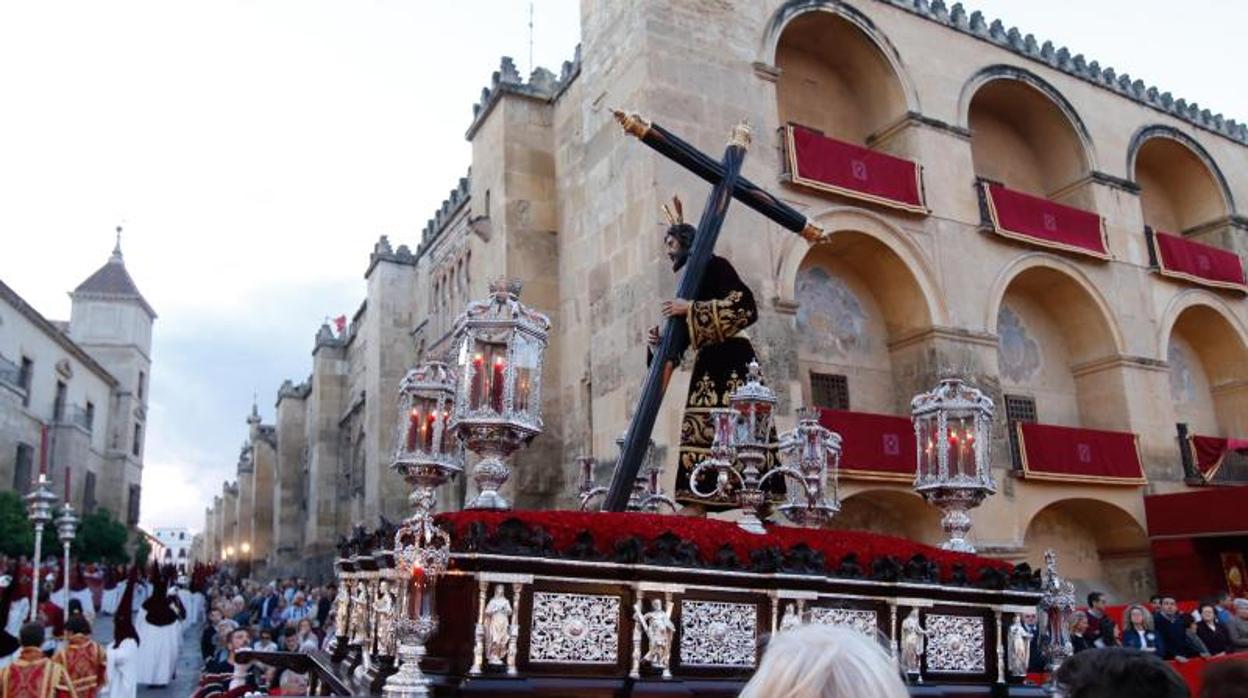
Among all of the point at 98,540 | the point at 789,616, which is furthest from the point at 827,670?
the point at 98,540

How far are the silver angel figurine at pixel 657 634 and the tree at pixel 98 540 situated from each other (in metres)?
32.2

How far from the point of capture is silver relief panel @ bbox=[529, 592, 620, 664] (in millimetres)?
4543

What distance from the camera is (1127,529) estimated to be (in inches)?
776

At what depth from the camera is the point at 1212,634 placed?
37.4ft

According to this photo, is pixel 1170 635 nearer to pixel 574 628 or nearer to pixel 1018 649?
pixel 1018 649

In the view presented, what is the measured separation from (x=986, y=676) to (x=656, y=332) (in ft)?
11.8

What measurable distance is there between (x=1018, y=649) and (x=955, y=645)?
1.96ft

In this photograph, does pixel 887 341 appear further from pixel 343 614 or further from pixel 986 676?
pixel 343 614

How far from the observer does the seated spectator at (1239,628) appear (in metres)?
10.3

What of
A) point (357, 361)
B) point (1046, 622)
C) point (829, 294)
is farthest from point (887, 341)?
point (357, 361)

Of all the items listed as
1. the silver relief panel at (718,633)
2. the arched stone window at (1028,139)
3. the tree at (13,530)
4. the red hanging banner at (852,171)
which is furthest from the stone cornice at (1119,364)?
the tree at (13,530)

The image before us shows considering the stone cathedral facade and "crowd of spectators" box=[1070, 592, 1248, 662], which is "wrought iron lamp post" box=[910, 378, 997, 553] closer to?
"crowd of spectators" box=[1070, 592, 1248, 662]

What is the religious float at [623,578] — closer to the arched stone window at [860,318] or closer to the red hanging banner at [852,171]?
the red hanging banner at [852,171]

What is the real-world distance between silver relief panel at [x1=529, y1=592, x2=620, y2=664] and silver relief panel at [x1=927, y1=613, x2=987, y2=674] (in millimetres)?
2302
